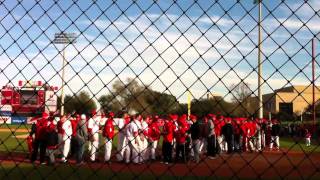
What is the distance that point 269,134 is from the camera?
71.2 feet

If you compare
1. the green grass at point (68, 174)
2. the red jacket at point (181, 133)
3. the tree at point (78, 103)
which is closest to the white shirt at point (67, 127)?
the green grass at point (68, 174)

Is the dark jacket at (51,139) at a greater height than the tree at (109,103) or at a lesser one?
lesser

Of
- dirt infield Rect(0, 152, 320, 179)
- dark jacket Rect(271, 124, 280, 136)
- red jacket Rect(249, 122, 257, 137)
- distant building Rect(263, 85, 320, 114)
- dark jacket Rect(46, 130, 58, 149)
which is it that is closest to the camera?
distant building Rect(263, 85, 320, 114)

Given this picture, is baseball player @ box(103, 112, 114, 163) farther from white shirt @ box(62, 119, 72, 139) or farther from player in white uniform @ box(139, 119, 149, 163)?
player in white uniform @ box(139, 119, 149, 163)

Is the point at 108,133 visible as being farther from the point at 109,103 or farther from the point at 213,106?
the point at 213,106

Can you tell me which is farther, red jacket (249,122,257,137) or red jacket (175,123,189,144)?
red jacket (249,122,257,137)

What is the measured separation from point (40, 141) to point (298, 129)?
23.5 m

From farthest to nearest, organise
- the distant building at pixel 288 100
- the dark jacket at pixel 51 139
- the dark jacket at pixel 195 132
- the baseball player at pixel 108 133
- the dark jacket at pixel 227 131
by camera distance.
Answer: the dark jacket at pixel 227 131 → the dark jacket at pixel 195 132 → the baseball player at pixel 108 133 → the dark jacket at pixel 51 139 → the distant building at pixel 288 100

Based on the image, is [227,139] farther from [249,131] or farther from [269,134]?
[269,134]

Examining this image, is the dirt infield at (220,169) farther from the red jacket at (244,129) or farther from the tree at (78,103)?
the red jacket at (244,129)

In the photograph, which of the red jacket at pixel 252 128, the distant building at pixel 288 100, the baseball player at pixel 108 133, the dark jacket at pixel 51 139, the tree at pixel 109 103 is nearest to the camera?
the distant building at pixel 288 100

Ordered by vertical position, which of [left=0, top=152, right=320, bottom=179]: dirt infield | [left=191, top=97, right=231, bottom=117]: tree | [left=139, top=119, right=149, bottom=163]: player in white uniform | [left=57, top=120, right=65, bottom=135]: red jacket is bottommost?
[left=0, top=152, right=320, bottom=179]: dirt infield

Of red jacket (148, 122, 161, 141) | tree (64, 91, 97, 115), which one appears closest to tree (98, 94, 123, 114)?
tree (64, 91, 97, 115)

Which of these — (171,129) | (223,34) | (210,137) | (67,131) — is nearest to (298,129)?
(210,137)
